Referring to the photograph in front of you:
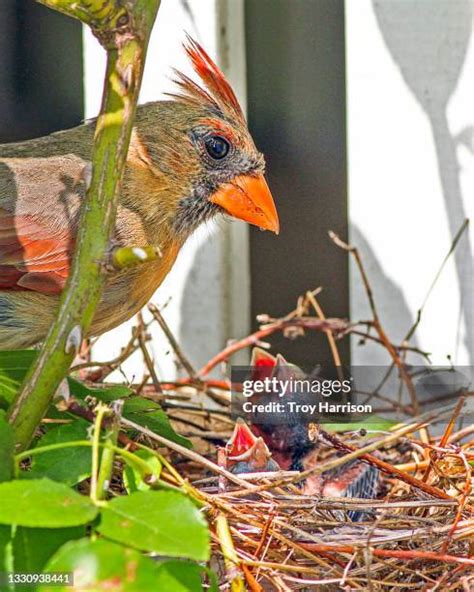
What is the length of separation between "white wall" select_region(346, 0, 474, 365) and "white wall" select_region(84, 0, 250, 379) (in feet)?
1.13

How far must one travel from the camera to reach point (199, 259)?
3.14 metres

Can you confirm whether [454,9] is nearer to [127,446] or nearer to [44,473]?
[127,446]

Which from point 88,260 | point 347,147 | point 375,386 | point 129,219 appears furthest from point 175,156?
point 88,260

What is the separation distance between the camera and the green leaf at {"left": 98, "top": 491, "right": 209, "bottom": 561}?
1234 millimetres

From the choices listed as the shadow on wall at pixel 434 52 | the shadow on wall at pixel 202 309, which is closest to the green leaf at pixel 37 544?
the shadow on wall at pixel 202 309

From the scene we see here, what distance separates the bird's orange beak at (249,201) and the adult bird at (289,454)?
13.4 inches

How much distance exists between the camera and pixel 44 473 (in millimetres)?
1515

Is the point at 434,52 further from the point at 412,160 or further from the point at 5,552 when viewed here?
the point at 5,552

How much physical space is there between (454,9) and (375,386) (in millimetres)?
1088

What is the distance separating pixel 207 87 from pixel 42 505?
1.49 metres


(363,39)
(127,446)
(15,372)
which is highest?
(363,39)

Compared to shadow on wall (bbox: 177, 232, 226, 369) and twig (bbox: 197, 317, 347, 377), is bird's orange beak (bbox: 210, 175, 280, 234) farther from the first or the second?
shadow on wall (bbox: 177, 232, 226, 369)

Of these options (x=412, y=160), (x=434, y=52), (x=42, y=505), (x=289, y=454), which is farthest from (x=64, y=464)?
(x=434, y=52)

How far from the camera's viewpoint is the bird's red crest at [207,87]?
2.47 metres
